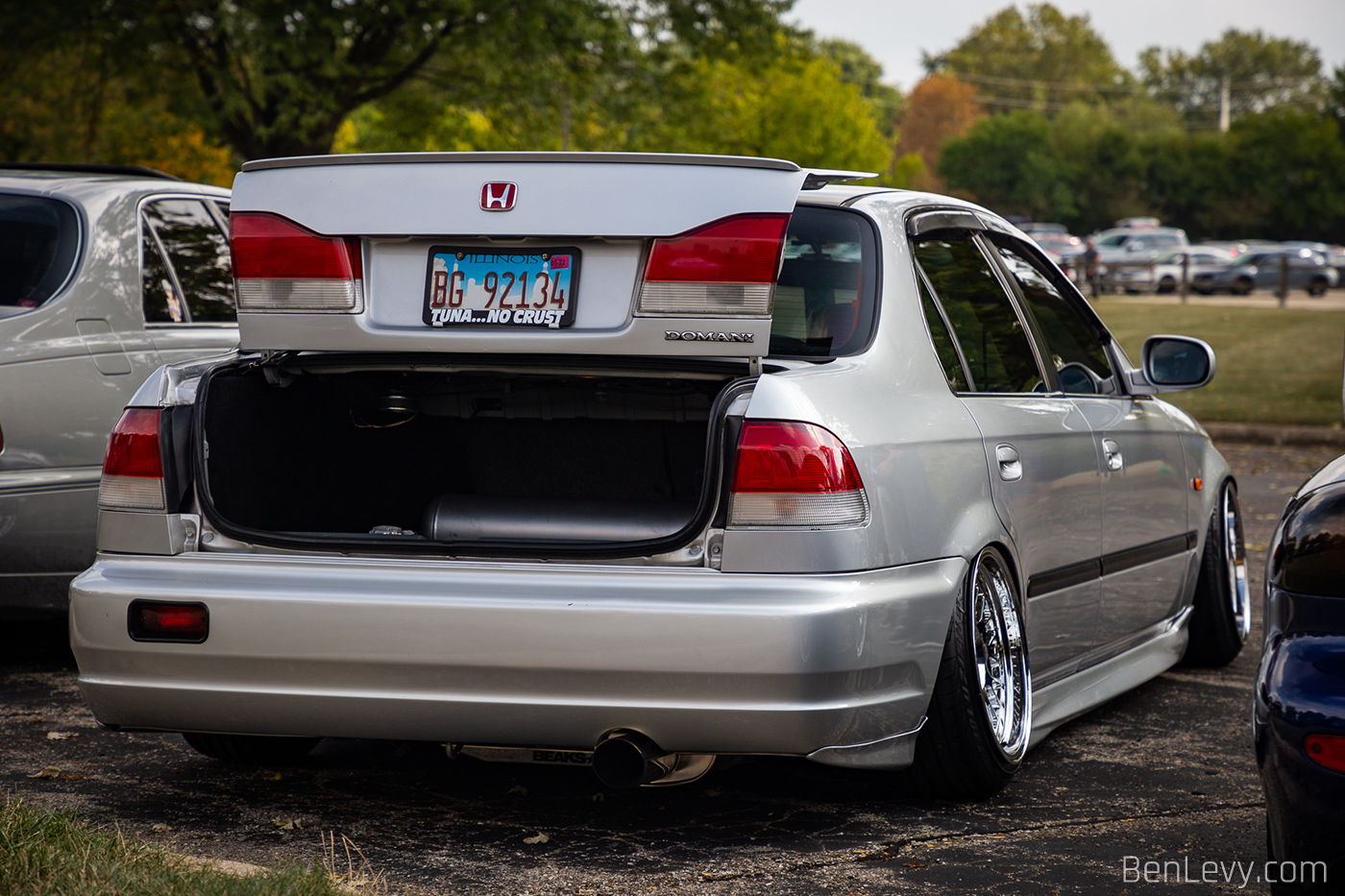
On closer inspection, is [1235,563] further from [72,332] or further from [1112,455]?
[72,332]

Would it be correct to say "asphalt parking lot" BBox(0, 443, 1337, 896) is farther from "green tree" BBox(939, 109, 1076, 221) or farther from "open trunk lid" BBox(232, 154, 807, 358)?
"green tree" BBox(939, 109, 1076, 221)

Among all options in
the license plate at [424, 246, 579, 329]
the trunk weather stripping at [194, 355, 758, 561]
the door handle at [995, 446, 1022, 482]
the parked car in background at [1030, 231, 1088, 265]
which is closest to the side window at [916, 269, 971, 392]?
the door handle at [995, 446, 1022, 482]

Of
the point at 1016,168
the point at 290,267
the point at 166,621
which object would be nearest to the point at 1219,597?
the point at 290,267

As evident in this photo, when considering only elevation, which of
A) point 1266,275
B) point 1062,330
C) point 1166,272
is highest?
point 1062,330

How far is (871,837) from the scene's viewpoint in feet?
11.9

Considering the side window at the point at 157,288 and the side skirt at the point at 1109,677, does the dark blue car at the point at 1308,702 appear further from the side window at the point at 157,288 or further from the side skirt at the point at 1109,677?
the side window at the point at 157,288

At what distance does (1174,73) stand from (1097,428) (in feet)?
438

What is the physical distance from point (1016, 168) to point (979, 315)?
88.4 metres

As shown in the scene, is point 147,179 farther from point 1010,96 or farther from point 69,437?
point 1010,96

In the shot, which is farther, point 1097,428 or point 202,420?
point 1097,428

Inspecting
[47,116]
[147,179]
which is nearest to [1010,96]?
[47,116]

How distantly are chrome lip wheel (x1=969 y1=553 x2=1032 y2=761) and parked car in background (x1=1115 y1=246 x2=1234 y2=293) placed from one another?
39628 millimetres

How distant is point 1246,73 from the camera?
121 metres

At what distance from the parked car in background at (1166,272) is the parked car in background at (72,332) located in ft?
127
